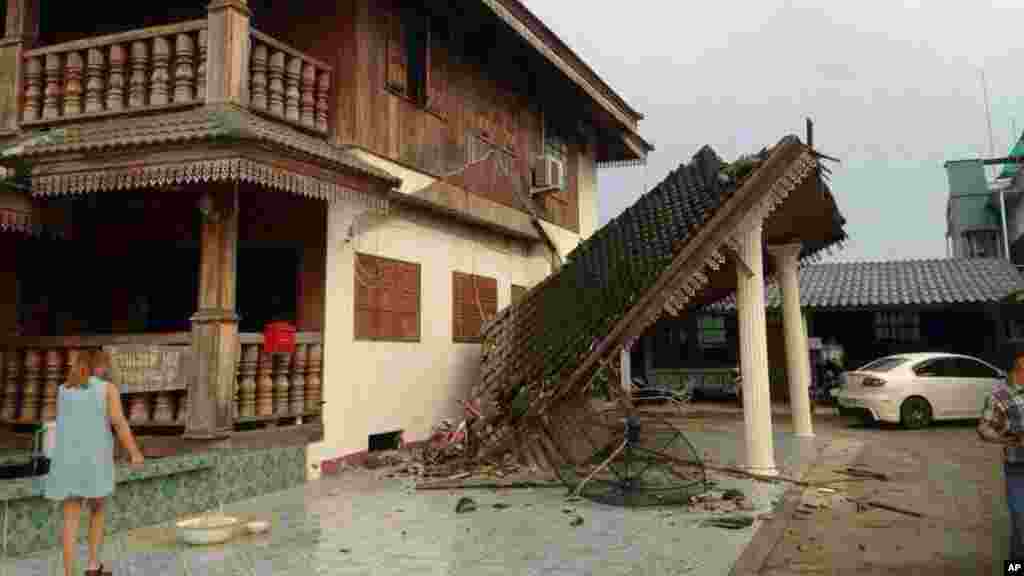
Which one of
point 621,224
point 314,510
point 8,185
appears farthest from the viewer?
point 621,224

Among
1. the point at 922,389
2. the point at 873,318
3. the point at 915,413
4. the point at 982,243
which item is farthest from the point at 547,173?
the point at 982,243

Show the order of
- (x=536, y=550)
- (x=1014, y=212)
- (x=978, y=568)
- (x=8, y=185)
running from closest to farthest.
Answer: (x=978, y=568) → (x=536, y=550) → (x=8, y=185) → (x=1014, y=212)

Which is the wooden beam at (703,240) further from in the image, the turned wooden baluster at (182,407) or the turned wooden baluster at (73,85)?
the turned wooden baluster at (73,85)

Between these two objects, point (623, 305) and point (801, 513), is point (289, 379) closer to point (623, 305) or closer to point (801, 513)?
point (623, 305)

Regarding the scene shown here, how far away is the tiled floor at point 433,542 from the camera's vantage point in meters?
5.07

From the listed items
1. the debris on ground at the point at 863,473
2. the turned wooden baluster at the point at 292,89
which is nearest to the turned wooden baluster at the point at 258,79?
the turned wooden baluster at the point at 292,89

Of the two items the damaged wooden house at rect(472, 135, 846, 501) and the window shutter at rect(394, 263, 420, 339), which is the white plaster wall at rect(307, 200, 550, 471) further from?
the damaged wooden house at rect(472, 135, 846, 501)

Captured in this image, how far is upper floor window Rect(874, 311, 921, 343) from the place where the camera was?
2077 centimetres

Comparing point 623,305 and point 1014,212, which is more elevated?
point 1014,212

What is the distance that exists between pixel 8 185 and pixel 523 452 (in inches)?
242

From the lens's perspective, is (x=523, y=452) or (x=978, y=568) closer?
(x=978, y=568)

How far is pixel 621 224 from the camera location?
1054cm

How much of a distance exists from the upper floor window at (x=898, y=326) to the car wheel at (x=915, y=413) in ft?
23.0

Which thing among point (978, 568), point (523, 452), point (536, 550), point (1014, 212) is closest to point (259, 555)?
point (536, 550)
